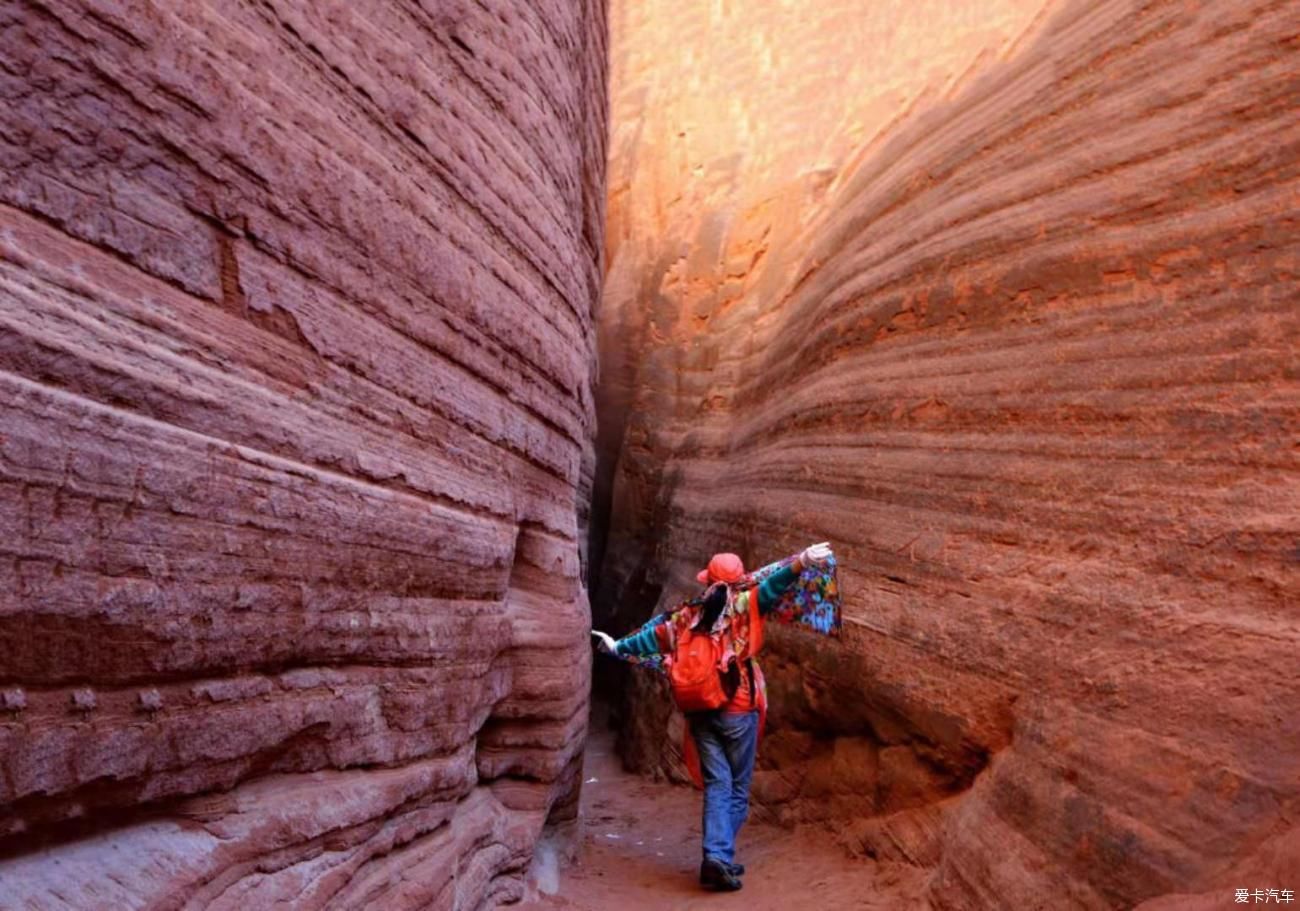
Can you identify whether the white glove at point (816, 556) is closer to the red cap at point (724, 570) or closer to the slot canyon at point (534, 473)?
the red cap at point (724, 570)

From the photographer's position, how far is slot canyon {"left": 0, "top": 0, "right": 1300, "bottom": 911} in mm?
2279

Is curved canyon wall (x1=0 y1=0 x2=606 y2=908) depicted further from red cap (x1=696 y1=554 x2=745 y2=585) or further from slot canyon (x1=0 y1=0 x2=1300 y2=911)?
red cap (x1=696 y1=554 x2=745 y2=585)

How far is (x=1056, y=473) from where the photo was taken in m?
4.59

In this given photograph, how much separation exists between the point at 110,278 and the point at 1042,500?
3.88m

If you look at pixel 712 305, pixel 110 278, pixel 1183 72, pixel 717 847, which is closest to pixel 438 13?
pixel 110 278

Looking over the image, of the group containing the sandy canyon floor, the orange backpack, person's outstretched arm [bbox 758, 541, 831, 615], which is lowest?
the sandy canyon floor

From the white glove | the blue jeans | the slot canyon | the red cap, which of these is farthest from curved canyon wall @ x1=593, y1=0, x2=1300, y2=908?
the red cap

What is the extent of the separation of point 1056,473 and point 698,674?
1.97m

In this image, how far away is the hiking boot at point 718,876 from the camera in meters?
4.92

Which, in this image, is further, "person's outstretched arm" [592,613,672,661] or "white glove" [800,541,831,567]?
"person's outstretched arm" [592,613,672,661]

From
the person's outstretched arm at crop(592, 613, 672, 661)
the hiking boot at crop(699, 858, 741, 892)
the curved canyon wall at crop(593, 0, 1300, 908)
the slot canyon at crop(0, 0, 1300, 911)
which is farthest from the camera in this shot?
the person's outstretched arm at crop(592, 613, 672, 661)

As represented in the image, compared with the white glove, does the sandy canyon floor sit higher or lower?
lower

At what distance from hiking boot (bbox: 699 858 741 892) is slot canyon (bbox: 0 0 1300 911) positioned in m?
0.16

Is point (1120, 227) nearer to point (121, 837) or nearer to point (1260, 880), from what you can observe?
point (1260, 880)
